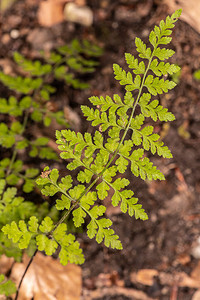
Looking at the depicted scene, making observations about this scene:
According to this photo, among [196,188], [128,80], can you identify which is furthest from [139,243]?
[128,80]

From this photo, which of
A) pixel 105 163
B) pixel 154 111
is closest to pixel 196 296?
pixel 105 163

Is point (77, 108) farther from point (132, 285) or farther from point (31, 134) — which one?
point (132, 285)

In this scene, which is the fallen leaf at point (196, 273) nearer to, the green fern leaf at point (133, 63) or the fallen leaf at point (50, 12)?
the green fern leaf at point (133, 63)

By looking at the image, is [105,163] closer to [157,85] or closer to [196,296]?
[157,85]

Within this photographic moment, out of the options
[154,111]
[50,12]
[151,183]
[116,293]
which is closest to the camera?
[154,111]

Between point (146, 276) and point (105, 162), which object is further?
point (146, 276)

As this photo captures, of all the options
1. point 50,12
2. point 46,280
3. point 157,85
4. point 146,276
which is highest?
point 50,12
